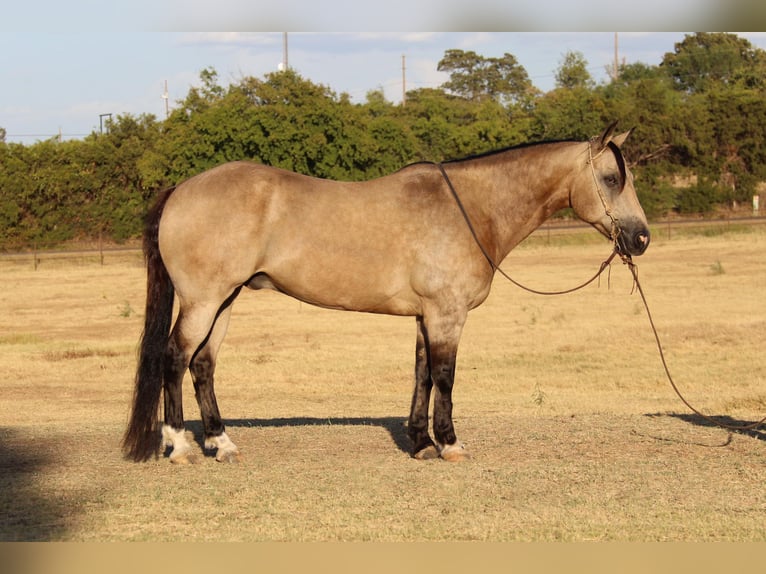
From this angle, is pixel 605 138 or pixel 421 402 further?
pixel 421 402

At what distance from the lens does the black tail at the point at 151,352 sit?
7.76m

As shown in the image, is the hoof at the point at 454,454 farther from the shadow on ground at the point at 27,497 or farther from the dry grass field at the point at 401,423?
the shadow on ground at the point at 27,497

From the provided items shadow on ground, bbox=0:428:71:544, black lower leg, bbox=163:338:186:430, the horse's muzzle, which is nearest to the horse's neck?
the horse's muzzle

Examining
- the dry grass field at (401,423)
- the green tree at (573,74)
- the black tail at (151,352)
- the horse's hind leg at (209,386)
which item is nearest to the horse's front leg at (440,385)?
the dry grass field at (401,423)

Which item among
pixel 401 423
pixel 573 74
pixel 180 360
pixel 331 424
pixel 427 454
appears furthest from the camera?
pixel 573 74

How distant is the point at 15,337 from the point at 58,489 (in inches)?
629

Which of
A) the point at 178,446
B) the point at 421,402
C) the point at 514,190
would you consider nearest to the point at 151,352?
the point at 178,446

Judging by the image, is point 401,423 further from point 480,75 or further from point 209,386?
point 480,75

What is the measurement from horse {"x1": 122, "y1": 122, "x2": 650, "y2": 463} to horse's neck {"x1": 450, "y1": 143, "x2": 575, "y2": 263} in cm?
1

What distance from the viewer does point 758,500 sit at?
6621 millimetres

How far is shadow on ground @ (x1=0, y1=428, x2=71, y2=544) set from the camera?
5935mm

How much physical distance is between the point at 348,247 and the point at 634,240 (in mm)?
2319

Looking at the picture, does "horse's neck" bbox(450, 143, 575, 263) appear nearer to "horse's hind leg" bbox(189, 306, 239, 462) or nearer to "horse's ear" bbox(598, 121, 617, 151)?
"horse's ear" bbox(598, 121, 617, 151)

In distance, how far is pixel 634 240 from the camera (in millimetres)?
7922
